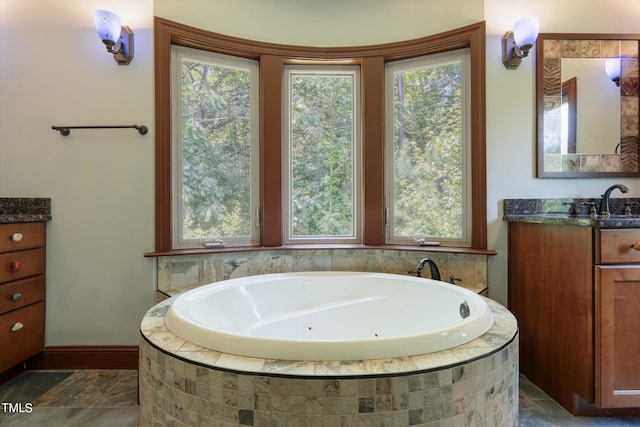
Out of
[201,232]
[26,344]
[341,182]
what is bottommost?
[26,344]

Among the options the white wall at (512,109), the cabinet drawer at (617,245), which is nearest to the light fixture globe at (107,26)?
the white wall at (512,109)

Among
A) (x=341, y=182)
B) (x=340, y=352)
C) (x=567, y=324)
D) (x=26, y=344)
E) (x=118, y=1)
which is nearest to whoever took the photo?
(x=340, y=352)

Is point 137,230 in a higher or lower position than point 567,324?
higher

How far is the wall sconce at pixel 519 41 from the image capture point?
1.74 metres

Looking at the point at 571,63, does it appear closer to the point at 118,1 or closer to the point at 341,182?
the point at 341,182

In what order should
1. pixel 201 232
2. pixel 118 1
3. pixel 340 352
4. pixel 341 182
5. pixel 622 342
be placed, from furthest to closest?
1. pixel 341 182
2. pixel 201 232
3. pixel 118 1
4. pixel 622 342
5. pixel 340 352

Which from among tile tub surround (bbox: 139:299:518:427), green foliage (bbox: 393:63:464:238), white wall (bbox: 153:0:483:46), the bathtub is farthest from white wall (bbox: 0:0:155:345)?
green foliage (bbox: 393:63:464:238)

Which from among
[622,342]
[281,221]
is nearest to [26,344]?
[281,221]

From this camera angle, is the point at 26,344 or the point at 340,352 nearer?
the point at 340,352

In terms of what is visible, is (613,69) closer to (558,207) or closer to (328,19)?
(558,207)

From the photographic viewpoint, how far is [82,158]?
1.90 meters

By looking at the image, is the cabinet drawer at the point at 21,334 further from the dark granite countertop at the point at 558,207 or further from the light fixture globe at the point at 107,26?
the dark granite countertop at the point at 558,207

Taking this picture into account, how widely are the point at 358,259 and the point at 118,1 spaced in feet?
6.93

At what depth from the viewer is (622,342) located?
139 cm
